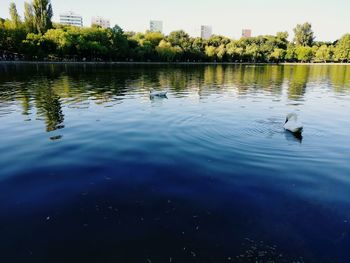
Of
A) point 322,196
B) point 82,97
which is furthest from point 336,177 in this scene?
point 82,97

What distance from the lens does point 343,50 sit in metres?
166

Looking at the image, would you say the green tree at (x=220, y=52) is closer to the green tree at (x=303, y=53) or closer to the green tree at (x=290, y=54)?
the green tree at (x=290, y=54)

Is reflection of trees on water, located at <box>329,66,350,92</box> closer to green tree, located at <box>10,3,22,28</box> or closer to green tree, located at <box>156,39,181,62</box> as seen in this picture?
green tree, located at <box>156,39,181,62</box>

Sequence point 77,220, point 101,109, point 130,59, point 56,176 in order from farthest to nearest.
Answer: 1. point 130,59
2. point 101,109
3. point 56,176
4. point 77,220

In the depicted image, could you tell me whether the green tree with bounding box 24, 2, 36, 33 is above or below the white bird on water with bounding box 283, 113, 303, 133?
above

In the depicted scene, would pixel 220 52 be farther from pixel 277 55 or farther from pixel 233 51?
pixel 277 55

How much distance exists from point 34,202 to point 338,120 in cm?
1885

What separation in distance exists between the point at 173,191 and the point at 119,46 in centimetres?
12042

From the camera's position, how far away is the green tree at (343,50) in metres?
165

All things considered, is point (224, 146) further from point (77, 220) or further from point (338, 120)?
point (338, 120)

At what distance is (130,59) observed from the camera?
129m

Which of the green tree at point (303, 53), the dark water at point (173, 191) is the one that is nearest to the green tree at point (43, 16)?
the dark water at point (173, 191)

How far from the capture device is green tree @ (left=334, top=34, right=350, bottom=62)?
165m

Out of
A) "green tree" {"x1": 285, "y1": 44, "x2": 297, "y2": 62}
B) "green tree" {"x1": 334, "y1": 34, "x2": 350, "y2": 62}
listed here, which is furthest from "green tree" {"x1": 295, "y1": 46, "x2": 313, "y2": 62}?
"green tree" {"x1": 334, "y1": 34, "x2": 350, "y2": 62}
